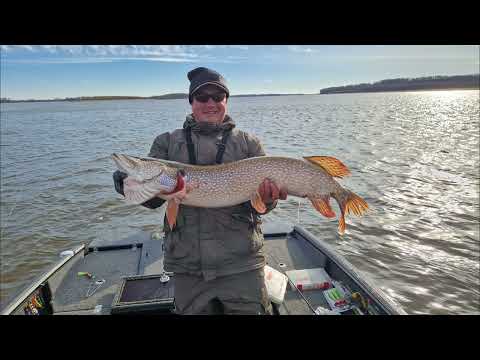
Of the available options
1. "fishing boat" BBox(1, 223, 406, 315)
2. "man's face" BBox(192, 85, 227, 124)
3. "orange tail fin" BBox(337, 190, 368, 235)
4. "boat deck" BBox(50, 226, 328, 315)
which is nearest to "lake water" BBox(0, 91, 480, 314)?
"boat deck" BBox(50, 226, 328, 315)

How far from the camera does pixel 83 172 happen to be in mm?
13672

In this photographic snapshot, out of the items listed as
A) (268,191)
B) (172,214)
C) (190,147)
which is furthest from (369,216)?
(172,214)

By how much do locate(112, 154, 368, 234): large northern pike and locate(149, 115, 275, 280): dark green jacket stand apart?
118 mm

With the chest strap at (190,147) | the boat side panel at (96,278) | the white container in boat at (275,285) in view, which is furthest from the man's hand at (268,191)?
the boat side panel at (96,278)

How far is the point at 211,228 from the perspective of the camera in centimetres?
275

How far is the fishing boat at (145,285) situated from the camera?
345 centimetres

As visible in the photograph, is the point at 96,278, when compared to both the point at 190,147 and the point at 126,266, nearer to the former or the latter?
the point at 126,266

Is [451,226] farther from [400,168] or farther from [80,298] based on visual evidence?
[80,298]

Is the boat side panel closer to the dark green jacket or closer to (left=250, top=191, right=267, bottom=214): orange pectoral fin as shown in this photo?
the dark green jacket
